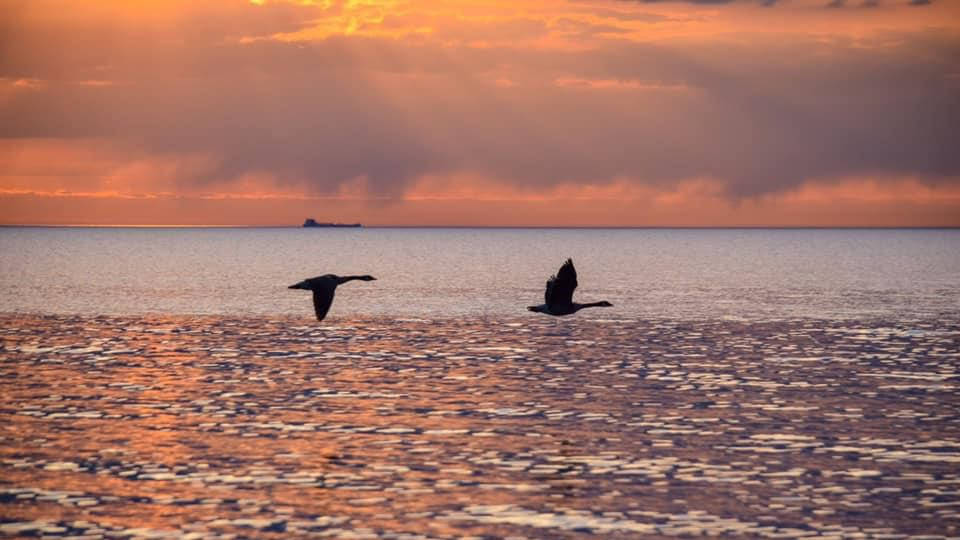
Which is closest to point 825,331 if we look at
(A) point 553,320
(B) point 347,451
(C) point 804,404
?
(A) point 553,320

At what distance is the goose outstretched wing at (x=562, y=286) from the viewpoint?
41634mm

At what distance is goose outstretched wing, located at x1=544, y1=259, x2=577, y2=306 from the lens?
137ft

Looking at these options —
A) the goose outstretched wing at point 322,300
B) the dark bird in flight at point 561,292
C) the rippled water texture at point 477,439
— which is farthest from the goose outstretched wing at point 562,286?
the goose outstretched wing at point 322,300

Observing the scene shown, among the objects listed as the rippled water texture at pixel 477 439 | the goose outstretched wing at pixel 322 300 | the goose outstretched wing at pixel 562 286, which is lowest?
the rippled water texture at pixel 477 439

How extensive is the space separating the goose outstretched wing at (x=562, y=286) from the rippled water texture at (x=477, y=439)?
315 centimetres

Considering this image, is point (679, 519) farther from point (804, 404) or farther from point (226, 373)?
point (226, 373)

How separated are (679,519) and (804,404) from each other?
17.0 m

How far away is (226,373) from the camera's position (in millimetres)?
51406

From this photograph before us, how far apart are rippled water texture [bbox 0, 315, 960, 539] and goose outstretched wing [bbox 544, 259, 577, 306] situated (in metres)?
3.15

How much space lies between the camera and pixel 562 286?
42.8 metres

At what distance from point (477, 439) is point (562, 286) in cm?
799

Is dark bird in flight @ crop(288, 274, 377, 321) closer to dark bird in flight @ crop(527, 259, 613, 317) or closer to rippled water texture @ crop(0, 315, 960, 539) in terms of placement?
rippled water texture @ crop(0, 315, 960, 539)

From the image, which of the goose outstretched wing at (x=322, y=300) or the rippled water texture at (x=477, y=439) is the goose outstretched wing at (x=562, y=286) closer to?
the rippled water texture at (x=477, y=439)

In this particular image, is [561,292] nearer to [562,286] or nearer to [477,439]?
[562,286]
